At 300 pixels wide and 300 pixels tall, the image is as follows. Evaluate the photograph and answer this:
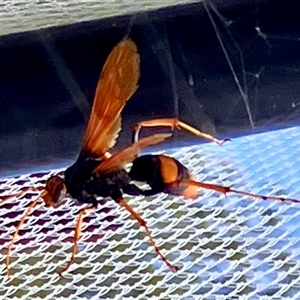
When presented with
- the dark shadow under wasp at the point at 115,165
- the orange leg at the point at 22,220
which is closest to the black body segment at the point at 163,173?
the dark shadow under wasp at the point at 115,165

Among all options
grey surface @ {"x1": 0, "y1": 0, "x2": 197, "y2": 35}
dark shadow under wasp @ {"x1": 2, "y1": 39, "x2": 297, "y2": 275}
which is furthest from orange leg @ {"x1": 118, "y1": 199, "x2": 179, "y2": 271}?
grey surface @ {"x1": 0, "y1": 0, "x2": 197, "y2": 35}

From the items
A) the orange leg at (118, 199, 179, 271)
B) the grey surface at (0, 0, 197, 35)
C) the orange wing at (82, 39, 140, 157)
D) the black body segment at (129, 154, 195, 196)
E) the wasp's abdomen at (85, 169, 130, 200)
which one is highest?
the grey surface at (0, 0, 197, 35)

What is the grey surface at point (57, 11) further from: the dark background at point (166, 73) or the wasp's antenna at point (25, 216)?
the wasp's antenna at point (25, 216)

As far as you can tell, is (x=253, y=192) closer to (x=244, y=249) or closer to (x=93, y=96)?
(x=244, y=249)

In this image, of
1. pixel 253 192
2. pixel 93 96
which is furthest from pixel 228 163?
pixel 93 96

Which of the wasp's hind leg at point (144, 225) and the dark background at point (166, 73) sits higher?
the dark background at point (166, 73)

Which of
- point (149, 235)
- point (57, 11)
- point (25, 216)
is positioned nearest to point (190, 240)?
point (149, 235)

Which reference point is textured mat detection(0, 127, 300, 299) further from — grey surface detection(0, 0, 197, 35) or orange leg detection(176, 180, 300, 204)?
grey surface detection(0, 0, 197, 35)
